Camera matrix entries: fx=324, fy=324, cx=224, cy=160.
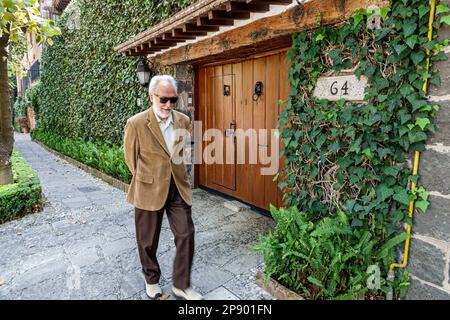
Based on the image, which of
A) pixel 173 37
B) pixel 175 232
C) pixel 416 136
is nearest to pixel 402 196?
pixel 416 136

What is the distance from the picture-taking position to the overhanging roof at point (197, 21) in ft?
10.4

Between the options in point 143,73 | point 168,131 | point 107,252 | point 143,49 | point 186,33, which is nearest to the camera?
point 168,131

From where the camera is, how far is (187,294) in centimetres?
266

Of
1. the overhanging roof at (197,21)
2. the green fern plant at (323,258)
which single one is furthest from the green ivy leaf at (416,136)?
the overhanging roof at (197,21)

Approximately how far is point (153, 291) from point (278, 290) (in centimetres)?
106

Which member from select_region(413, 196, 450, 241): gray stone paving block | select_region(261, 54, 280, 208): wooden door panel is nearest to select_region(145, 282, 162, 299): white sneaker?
select_region(413, 196, 450, 241): gray stone paving block

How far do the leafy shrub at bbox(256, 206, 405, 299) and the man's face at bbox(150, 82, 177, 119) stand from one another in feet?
4.72

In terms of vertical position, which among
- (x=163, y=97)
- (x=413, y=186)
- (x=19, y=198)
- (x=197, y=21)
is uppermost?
(x=197, y=21)

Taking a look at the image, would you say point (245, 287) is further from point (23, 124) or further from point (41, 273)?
point (23, 124)

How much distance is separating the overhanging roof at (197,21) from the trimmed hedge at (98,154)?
2478 mm

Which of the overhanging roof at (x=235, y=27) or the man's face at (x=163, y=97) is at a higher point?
the overhanging roof at (x=235, y=27)

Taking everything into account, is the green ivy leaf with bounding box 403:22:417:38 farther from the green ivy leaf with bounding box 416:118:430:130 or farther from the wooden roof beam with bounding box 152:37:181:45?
the wooden roof beam with bounding box 152:37:181:45

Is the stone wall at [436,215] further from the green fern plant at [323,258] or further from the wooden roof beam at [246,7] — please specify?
the wooden roof beam at [246,7]
